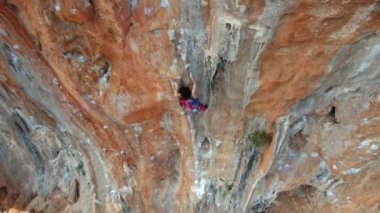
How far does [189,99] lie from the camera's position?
690 centimetres

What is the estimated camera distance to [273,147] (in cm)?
702

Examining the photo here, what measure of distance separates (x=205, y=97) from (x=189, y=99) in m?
0.32

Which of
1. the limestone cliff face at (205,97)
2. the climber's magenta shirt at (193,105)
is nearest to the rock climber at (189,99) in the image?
the climber's magenta shirt at (193,105)

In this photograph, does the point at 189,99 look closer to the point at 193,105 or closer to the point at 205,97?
the point at 193,105

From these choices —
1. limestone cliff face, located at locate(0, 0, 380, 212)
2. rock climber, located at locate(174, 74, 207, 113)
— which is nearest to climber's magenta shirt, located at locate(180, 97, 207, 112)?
rock climber, located at locate(174, 74, 207, 113)

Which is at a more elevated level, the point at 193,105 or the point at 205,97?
the point at 205,97

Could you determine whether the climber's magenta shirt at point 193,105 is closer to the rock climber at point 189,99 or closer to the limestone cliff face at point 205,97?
the rock climber at point 189,99

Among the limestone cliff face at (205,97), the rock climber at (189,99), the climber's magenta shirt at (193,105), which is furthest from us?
the climber's magenta shirt at (193,105)

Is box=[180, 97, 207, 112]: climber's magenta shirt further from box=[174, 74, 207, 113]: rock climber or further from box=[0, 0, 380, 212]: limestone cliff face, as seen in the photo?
box=[0, 0, 380, 212]: limestone cliff face

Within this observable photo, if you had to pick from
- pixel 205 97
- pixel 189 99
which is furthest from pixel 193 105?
pixel 205 97

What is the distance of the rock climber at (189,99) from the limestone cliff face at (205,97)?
0.16 m

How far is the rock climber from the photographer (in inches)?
266

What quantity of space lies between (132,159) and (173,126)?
149 cm

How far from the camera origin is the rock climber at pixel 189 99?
676cm
